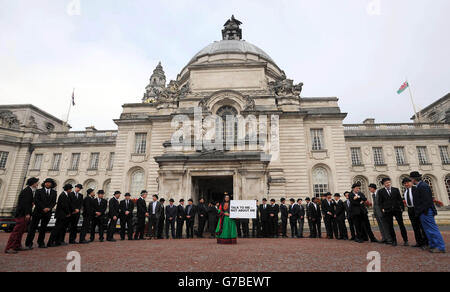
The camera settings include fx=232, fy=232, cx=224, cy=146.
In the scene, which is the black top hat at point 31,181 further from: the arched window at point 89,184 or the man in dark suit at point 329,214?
the arched window at point 89,184

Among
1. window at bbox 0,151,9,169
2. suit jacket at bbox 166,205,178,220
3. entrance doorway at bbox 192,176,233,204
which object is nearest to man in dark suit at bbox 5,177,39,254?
suit jacket at bbox 166,205,178,220

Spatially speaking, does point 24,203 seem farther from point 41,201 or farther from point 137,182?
point 137,182

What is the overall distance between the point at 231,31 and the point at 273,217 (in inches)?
1445

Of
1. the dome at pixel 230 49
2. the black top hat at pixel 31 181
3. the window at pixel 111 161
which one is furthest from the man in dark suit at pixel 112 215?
the dome at pixel 230 49

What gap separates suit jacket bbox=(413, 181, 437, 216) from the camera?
21.9 ft

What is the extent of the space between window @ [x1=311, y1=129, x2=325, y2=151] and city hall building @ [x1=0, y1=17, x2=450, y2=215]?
0.09 meters

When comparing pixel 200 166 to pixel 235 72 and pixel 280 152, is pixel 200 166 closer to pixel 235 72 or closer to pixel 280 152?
pixel 280 152

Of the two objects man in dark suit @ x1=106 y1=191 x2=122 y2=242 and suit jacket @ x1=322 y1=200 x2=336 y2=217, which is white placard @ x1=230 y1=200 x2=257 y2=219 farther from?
man in dark suit @ x1=106 y1=191 x2=122 y2=242

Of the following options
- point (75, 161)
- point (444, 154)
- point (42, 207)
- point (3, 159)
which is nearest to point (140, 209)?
point (42, 207)

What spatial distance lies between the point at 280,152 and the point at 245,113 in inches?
190

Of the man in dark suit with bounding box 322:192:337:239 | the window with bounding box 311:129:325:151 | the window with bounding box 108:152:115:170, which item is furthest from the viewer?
the window with bounding box 108:152:115:170

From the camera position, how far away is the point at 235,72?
25.5 metres
